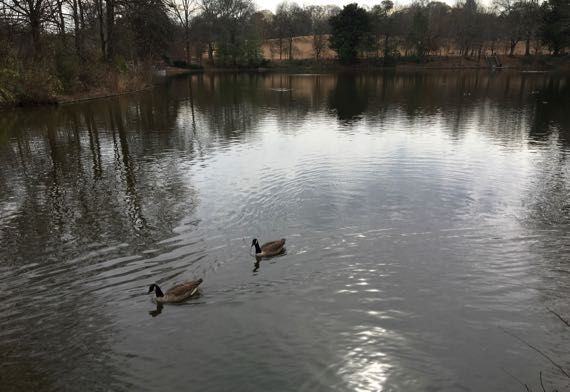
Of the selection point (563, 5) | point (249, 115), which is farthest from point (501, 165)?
point (563, 5)

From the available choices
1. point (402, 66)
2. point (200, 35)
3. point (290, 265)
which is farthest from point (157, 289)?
point (200, 35)

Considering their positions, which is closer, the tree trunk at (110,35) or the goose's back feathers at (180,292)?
the goose's back feathers at (180,292)

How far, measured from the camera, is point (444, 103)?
115 ft

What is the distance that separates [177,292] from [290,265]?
2550 mm

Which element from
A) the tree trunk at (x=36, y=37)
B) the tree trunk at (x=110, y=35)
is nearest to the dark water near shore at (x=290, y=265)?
the tree trunk at (x=36, y=37)

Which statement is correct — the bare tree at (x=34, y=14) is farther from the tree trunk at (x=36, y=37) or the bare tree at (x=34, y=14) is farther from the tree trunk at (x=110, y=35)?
the tree trunk at (x=110, y=35)

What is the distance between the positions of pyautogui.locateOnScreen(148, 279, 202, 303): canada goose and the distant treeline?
28.8 metres

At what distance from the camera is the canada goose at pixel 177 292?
811 cm

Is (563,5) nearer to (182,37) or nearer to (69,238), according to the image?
(182,37)

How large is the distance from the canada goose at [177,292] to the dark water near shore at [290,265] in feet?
0.56

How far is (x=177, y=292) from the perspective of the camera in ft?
26.7

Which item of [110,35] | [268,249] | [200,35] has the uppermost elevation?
[200,35]

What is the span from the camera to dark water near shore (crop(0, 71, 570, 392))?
666 cm

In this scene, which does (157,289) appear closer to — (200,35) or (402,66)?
(402,66)
